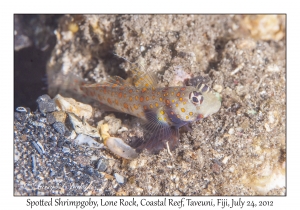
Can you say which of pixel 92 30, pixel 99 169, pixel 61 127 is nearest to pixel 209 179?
pixel 99 169

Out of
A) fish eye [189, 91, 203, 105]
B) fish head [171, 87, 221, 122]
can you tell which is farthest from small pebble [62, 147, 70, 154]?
fish eye [189, 91, 203, 105]

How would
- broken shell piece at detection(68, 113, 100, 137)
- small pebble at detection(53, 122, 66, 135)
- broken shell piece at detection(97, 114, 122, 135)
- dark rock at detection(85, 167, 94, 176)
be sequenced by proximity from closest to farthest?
dark rock at detection(85, 167, 94, 176) < small pebble at detection(53, 122, 66, 135) < broken shell piece at detection(68, 113, 100, 137) < broken shell piece at detection(97, 114, 122, 135)

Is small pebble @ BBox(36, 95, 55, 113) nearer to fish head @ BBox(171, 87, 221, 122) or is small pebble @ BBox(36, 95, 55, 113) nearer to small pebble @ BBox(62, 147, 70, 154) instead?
small pebble @ BBox(62, 147, 70, 154)

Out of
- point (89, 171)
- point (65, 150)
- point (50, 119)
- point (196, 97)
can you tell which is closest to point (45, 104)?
point (50, 119)

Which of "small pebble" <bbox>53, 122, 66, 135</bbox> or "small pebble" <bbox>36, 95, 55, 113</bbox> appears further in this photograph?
"small pebble" <bbox>36, 95, 55, 113</bbox>

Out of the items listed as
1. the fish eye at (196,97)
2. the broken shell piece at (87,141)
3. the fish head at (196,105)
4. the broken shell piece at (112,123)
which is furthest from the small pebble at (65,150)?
the fish eye at (196,97)
